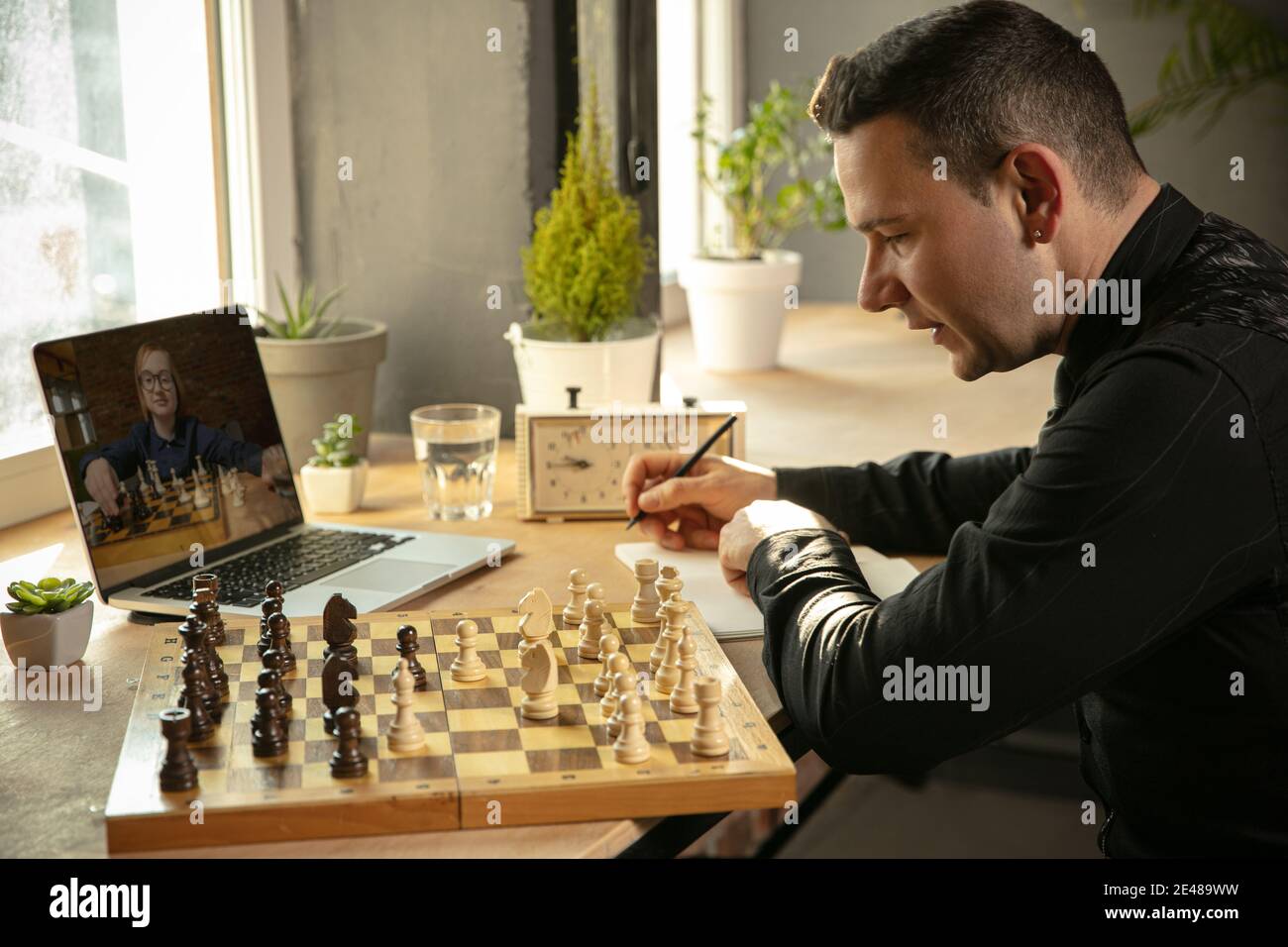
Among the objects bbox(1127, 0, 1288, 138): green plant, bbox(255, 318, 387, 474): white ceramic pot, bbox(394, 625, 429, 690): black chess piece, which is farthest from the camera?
bbox(1127, 0, 1288, 138): green plant

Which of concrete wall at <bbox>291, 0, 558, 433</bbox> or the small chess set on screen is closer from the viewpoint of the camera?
the small chess set on screen

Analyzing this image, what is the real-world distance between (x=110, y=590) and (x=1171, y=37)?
125 inches

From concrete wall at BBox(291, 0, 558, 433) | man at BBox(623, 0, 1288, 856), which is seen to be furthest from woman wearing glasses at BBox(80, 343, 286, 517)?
concrete wall at BBox(291, 0, 558, 433)

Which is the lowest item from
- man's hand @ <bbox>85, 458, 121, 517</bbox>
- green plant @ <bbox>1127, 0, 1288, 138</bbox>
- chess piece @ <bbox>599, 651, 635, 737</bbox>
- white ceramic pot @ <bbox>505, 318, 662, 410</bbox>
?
chess piece @ <bbox>599, 651, 635, 737</bbox>

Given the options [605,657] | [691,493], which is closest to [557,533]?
[691,493]

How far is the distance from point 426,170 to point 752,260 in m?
0.96

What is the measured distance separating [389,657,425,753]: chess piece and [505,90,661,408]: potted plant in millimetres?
1114

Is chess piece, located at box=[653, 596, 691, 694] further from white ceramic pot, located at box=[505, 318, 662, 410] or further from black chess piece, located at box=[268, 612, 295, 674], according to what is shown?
white ceramic pot, located at box=[505, 318, 662, 410]

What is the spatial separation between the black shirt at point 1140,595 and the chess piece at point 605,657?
15 centimetres

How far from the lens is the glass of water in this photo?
6.33 feet

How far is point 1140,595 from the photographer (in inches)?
43.7

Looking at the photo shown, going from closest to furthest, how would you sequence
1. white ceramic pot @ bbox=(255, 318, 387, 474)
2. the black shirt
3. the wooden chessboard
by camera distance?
the wooden chessboard
the black shirt
white ceramic pot @ bbox=(255, 318, 387, 474)
